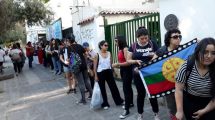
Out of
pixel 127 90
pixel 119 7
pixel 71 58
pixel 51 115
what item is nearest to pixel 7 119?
pixel 51 115

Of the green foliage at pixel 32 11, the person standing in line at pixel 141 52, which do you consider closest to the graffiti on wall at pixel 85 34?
the green foliage at pixel 32 11

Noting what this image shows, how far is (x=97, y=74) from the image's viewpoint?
25.7ft

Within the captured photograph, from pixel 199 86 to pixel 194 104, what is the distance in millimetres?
224

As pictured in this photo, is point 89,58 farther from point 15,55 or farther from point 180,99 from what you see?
point 15,55

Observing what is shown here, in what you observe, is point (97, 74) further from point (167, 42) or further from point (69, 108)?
point (167, 42)

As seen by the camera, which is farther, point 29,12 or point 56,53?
point 29,12

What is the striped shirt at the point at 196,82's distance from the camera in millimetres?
3332

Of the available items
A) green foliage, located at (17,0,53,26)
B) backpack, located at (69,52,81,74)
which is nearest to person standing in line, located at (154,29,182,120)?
backpack, located at (69,52,81,74)

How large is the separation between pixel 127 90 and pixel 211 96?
3.66 metres

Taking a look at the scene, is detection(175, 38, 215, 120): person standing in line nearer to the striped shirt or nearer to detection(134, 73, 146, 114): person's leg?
the striped shirt

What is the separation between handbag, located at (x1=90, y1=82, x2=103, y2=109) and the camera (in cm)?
781

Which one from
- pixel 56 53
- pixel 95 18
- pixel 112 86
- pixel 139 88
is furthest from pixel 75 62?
pixel 56 53

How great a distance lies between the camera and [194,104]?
3.48 m

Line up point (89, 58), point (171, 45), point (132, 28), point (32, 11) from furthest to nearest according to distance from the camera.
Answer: point (32, 11) < point (132, 28) < point (89, 58) < point (171, 45)
